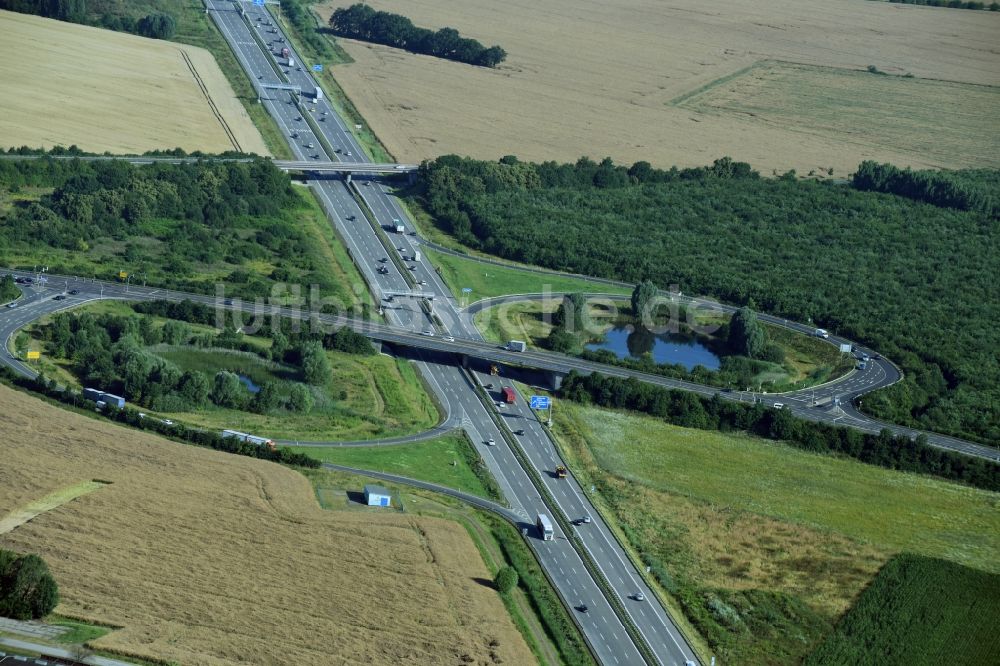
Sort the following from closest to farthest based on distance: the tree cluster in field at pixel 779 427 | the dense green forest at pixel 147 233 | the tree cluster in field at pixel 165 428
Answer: the tree cluster in field at pixel 165 428 < the tree cluster in field at pixel 779 427 < the dense green forest at pixel 147 233

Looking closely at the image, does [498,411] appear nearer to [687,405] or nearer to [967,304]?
[687,405]

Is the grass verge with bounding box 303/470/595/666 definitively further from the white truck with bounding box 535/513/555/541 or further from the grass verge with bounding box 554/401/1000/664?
the grass verge with bounding box 554/401/1000/664

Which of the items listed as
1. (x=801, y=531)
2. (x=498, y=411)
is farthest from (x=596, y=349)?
(x=801, y=531)

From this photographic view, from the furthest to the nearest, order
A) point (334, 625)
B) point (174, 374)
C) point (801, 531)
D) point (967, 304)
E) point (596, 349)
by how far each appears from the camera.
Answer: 1. point (967, 304)
2. point (596, 349)
3. point (174, 374)
4. point (801, 531)
5. point (334, 625)

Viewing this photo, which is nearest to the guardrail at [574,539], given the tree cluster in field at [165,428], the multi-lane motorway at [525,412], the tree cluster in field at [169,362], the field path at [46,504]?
the multi-lane motorway at [525,412]

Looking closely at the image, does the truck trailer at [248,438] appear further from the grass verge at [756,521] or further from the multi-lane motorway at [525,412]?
the grass verge at [756,521]

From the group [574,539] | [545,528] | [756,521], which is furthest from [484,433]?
[756,521]
